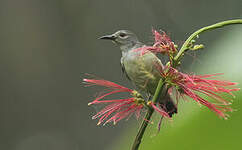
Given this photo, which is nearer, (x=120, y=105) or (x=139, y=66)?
(x=120, y=105)

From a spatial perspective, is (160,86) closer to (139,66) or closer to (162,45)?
(162,45)

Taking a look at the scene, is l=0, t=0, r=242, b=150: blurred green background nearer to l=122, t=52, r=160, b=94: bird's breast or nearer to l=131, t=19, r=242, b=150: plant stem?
l=122, t=52, r=160, b=94: bird's breast

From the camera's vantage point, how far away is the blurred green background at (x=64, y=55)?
8219 millimetres

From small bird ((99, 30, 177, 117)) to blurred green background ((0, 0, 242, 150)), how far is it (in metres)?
4.60

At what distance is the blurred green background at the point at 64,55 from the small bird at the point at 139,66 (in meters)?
4.60

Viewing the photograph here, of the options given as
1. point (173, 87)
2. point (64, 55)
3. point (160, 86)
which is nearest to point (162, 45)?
point (173, 87)

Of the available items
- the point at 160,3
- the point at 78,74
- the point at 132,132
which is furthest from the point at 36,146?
the point at 132,132

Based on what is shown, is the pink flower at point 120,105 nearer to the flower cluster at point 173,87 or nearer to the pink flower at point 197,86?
the flower cluster at point 173,87

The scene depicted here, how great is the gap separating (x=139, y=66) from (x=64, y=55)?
5.76 meters

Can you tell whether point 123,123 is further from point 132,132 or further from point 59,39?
point 132,132

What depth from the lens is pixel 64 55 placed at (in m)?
8.61

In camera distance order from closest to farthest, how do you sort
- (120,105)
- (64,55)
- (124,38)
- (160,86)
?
(160,86) → (120,105) → (124,38) → (64,55)

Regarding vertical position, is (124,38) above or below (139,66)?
above

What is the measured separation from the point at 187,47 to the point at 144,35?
6611mm
